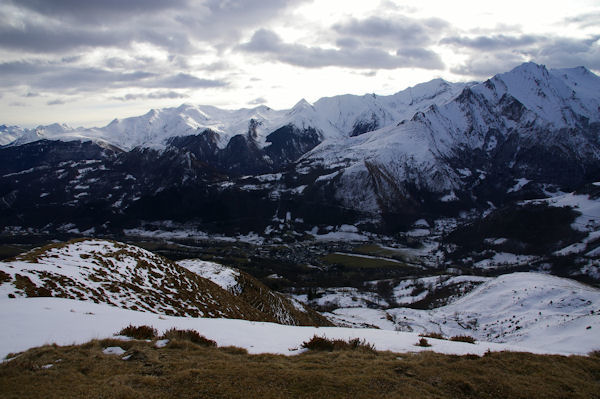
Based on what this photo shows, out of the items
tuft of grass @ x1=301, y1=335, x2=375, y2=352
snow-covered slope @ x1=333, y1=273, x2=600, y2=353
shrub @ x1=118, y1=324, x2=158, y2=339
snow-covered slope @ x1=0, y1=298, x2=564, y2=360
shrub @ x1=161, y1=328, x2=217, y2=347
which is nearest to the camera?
snow-covered slope @ x1=0, y1=298, x2=564, y2=360

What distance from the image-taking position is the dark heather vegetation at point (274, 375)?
417 inches

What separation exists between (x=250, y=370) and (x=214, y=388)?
165 centimetres

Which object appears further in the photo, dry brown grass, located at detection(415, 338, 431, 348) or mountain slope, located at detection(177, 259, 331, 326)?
mountain slope, located at detection(177, 259, 331, 326)

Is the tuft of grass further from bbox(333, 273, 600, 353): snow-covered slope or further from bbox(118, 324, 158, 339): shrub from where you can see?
bbox(333, 273, 600, 353): snow-covered slope

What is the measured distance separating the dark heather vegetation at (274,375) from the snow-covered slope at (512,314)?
40622 mm

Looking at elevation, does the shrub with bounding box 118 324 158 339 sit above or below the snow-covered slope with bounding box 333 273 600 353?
above

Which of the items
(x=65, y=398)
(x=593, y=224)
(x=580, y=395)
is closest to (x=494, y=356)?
(x=580, y=395)

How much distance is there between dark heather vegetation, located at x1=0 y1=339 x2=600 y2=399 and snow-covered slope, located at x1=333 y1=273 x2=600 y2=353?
133ft

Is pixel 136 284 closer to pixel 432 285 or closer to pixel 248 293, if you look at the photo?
pixel 248 293

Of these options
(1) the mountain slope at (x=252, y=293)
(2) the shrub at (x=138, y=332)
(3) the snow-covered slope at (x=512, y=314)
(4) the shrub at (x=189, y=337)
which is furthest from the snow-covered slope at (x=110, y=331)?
(3) the snow-covered slope at (x=512, y=314)

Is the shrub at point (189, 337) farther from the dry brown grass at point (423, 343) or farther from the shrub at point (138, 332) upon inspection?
the dry brown grass at point (423, 343)

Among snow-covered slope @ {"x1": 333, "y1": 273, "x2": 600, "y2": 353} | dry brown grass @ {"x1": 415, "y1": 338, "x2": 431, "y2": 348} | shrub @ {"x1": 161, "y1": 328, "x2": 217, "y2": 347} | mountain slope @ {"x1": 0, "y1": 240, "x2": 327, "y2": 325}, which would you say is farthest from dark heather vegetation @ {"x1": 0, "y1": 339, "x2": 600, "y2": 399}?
snow-covered slope @ {"x1": 333, "y1": 273, "x2": 600, "y2": 353}

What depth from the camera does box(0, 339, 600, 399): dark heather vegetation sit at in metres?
10.6

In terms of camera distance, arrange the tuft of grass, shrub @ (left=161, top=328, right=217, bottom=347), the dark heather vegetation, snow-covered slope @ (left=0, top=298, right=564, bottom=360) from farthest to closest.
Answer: shrub @ (left=161, top=328, right=217, bottom=347) < the tuft of grass < snow-covered slope @ (left=0, top=298, right=564, bottom=360) < the dark heather vegetation
